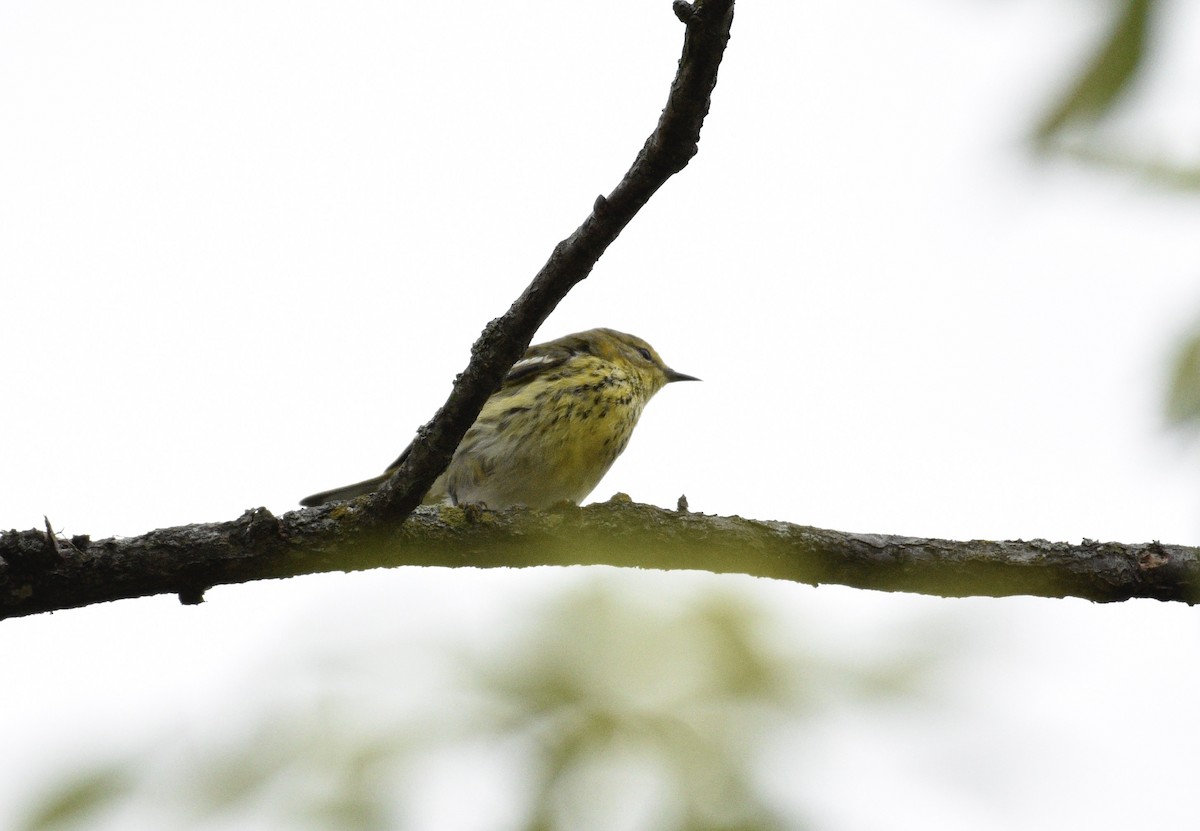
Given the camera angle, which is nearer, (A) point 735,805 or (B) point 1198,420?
(B) point 1198,420

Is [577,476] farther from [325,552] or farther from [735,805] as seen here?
[735,805]

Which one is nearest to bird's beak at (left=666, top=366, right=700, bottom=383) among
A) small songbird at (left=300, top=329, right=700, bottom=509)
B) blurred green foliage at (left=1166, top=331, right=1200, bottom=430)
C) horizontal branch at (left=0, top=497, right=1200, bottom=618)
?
small songbird at (left=300, top=329, right=700, bottom=509)

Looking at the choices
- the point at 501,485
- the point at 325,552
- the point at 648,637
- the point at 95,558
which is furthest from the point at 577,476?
the point at 648,637

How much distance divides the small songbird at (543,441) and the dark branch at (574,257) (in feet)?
10.0

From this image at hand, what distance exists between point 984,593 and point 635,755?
194 cm

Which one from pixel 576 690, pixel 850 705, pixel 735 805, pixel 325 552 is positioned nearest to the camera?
pixel 735 805

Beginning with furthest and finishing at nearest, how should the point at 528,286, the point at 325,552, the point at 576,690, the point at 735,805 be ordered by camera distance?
1. the point at 325,552
2. the point at 528,286
3. the point at 576,690
4. the point at 735,805

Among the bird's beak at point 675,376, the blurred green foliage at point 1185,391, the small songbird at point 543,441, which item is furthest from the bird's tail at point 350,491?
the blurred green foliage at point 1185,391

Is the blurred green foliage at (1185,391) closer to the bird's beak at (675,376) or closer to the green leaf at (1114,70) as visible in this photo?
the green leaf at (1114,70)

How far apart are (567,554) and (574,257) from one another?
1.30 meters

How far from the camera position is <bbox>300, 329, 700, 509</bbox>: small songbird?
22.9 ft

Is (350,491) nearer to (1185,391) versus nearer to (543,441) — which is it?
(543,441)

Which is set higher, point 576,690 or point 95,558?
point 95,558

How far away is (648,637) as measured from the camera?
2.67 meters
